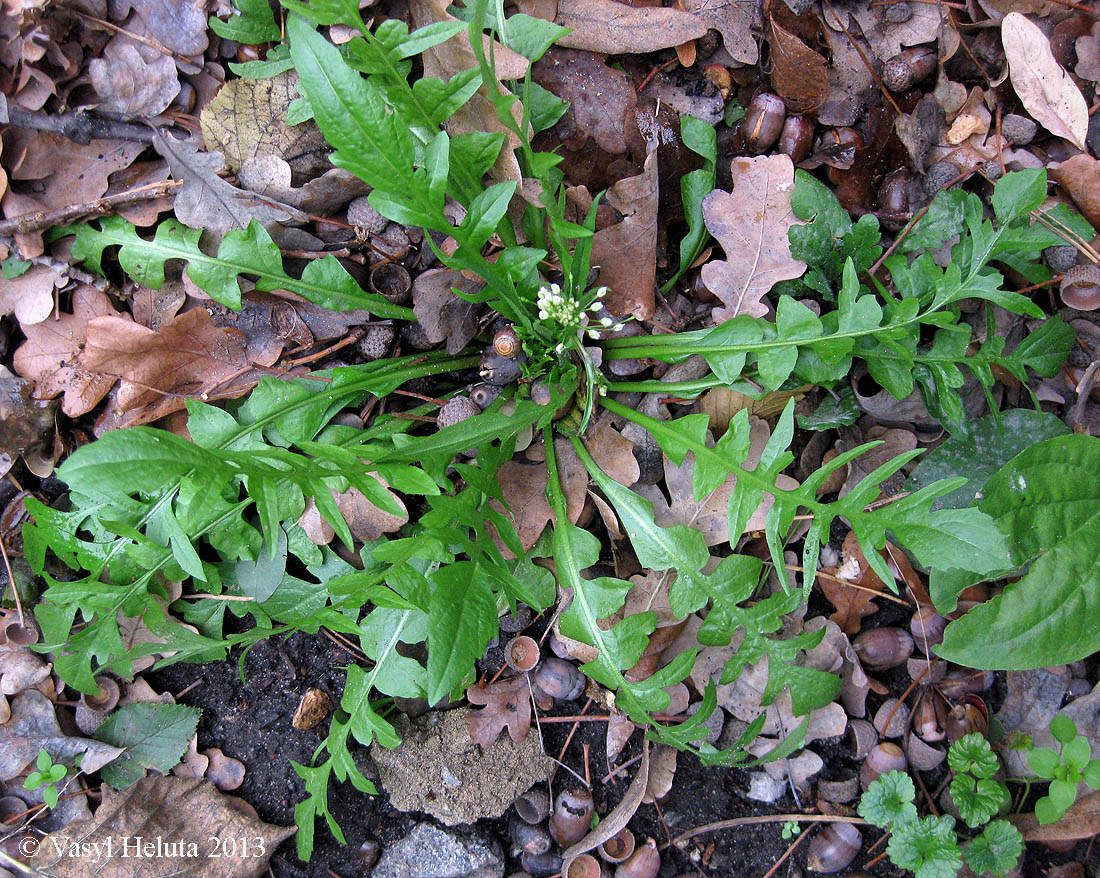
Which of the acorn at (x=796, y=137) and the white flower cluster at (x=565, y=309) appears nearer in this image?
the white flower cluster at (x=565, y=309)

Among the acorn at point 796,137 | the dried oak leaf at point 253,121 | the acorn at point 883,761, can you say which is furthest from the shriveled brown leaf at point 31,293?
the acorn at point 883,761

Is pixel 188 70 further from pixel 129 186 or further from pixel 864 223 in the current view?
pixel 864 223

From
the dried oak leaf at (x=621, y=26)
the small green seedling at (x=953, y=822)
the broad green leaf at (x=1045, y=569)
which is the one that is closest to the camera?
the broad green leaf at (x=1045, y=569)

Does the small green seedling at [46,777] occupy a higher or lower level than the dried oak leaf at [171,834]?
higher

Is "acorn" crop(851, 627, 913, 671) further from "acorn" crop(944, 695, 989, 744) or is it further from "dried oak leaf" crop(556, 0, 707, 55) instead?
"dried oak leaf" crop(556, 0, 707, 55)

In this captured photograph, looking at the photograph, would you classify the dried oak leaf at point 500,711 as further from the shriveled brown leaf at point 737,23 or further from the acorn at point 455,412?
the shriveled brown leaf at point 737,23

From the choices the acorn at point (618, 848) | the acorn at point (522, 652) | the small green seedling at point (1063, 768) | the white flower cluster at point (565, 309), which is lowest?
the acorn at point (618, 848)

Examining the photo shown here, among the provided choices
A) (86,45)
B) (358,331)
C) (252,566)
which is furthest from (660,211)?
(86,45)

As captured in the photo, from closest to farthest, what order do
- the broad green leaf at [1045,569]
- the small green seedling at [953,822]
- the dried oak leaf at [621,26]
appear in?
the broad green leaf at [1045,569]
the small green seedling at [953,822]
the dried oak leaf at [621,26]
